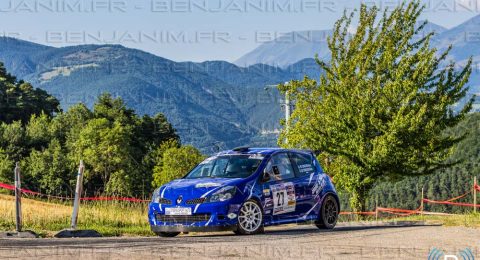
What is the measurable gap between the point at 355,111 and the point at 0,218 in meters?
17.6

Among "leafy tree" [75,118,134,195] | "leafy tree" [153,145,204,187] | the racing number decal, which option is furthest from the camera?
"leafy tree" [153,145,204,187]

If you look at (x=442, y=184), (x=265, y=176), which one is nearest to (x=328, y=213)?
(x=265, y=176)

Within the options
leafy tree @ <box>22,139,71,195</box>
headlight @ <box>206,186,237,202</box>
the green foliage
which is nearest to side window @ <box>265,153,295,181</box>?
headlight @ <box>206,186,237,202</box>

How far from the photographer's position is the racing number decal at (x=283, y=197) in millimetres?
15180

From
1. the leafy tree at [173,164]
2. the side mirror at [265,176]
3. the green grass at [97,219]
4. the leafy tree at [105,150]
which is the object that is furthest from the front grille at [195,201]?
the leafy tree at [173,164]

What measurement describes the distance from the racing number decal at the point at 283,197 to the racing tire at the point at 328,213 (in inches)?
40.3

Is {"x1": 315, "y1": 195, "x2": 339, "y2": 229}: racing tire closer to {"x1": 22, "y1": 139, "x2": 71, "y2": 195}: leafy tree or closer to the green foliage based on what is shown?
{"x1": 22, "y1": 139, "x2": 71, "y2": 195}: leafy tree

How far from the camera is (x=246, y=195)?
1449 centimetres

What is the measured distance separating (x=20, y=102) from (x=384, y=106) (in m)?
88.9

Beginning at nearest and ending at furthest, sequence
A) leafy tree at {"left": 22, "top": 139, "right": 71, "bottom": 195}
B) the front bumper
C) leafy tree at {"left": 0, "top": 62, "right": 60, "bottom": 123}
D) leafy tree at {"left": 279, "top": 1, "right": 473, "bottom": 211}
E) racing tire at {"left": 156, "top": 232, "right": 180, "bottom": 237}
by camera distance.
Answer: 1. the front bumper
2. racing tire at {"left": 156, "top": 232, "right": 180, "bottom": 237}
3. leafy tree at {"left": 279, "top": 1, "right": 473, "bottom": 211}
4. leafy tree at {"left": 22, "top": 139, "right": 71, "bottom": 195}
5. leafy tree at {"left": 0, "top": 62, "right": 60, "bottom": 123}

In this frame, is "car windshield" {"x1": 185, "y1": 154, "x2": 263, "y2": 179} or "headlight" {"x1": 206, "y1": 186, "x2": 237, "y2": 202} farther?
"car windshield" {"x1": 185, "y1": 154, "x2": 263, "y2": 179}

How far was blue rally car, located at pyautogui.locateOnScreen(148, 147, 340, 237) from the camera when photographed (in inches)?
559

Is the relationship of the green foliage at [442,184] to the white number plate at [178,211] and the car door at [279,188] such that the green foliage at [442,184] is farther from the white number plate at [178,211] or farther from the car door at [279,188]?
the white number plate at [178,211]

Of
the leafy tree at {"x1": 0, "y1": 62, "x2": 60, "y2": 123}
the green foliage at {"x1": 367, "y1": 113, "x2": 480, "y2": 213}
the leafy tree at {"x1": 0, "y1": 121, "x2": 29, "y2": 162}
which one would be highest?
the leafy tree at {"x1": 0, "y1": 62, "x2": 60, "y2": 123}
